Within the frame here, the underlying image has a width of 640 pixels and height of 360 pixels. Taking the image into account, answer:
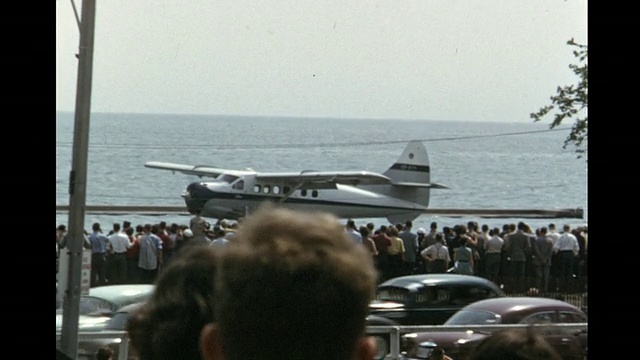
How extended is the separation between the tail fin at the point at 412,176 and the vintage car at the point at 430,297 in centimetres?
3639

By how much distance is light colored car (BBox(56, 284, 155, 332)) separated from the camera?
36.0ft

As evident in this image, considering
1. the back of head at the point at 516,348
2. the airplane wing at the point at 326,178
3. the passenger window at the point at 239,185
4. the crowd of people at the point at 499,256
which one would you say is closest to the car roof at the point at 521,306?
the crowd of people at the point at 499,256

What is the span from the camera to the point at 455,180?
9138 centimetres

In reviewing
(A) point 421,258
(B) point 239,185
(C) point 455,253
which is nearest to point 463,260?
(C) point 455,253

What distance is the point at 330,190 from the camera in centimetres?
4750

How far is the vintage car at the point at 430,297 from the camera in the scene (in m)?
14.9

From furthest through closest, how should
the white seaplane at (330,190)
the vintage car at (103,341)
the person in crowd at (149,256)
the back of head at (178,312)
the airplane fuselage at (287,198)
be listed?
the white seaplane at (330,190), the airplane fuselage at (287,198), the person in crowd at (149,256), the vintage car at (103,341), the back of head at (178,312)

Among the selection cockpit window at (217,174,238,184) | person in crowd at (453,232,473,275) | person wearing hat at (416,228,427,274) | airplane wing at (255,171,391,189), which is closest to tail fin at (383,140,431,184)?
airplane wing at (255,171,391,189)

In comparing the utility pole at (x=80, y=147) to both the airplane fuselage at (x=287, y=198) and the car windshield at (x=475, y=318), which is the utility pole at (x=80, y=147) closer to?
the car windshield at (x=475, y=318)
